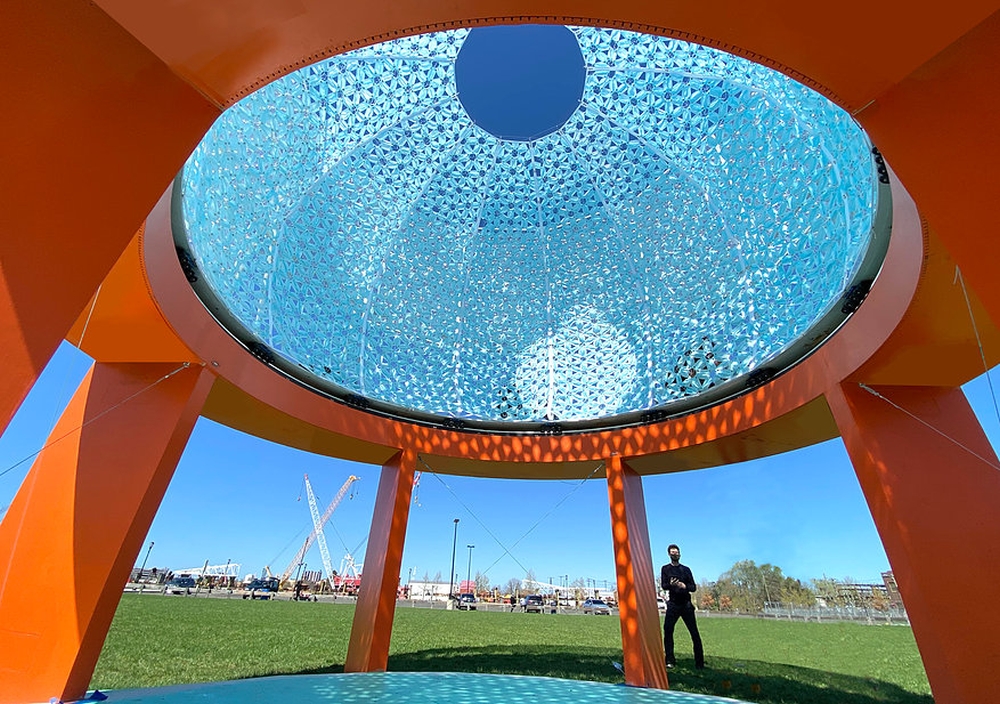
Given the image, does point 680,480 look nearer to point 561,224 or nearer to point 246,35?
point 561,224

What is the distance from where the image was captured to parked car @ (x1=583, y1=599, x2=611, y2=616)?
94.4 feet

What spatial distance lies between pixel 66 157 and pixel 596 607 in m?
33.5

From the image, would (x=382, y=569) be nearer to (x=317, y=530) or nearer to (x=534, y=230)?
(x=534, y=230)

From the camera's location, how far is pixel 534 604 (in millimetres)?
33750

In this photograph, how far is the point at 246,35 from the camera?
321 centimetres

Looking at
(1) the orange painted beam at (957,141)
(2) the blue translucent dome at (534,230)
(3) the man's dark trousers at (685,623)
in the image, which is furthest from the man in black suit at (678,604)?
(1) the orange painted beam at (957,141)

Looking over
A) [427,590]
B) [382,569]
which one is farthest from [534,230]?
[427,590]

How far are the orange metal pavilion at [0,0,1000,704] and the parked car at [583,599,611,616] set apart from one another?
20865 millimetres

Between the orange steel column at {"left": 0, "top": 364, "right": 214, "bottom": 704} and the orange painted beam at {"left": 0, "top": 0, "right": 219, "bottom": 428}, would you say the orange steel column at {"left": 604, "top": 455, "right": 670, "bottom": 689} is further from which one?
the orange painted beam at {"left": 0, "top": 0, "right": 219, "bottom": 428}

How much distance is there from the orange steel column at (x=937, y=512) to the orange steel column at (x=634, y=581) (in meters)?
4.75

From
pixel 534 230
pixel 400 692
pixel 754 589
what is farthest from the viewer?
pixel 754 589

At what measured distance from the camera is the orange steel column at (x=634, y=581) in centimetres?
958

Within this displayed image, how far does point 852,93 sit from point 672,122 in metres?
6.82

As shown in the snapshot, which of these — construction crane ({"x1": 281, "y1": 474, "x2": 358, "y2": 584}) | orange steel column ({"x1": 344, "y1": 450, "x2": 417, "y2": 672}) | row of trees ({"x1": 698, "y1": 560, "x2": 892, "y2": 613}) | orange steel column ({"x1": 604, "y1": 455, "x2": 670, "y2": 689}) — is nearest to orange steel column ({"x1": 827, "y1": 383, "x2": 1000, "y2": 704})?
orange steel column ({"x1": 604, "y1": 455, "x2": 670, "y2": 689})
